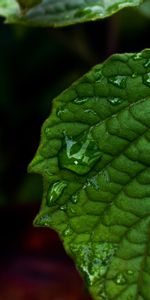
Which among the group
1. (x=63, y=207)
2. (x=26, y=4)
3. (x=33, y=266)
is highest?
(x=26, y=4)

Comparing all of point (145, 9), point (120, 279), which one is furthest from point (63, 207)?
point (145, 9)

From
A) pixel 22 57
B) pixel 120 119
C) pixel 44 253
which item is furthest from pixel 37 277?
pixel 22 57

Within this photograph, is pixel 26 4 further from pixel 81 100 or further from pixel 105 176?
pixel 105 176

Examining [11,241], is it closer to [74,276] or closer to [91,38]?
[74,276]

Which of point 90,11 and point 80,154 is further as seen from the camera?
point 90,11

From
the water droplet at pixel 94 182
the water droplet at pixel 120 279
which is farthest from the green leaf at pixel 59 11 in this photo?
the water droplet at pixel 120 279

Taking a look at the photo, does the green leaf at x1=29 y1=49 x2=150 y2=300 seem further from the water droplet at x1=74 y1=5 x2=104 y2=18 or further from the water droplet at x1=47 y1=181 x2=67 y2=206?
the water droplet at x1=74 y1=5 x2=104 y2=18
